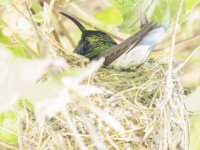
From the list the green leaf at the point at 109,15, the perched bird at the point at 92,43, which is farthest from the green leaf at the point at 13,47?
the green leaf at the point at 109,15

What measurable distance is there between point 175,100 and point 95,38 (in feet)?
0.95

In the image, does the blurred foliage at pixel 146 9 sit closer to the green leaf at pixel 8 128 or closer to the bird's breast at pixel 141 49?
the bird's breast at pixel 141 49

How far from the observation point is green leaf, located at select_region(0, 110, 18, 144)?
5.00 ft

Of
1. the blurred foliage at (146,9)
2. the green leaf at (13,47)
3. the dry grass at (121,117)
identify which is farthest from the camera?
the green leaf at (13,47)

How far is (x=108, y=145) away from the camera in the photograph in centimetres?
125

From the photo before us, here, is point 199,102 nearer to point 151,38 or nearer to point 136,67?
point 136,67

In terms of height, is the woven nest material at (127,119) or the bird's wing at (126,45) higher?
the bird's wing at (126,45)

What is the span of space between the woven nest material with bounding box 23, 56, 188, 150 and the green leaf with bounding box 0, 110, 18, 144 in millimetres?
182

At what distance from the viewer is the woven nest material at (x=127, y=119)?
1.25 meters

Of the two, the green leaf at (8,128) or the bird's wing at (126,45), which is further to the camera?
the green leaf at (8,128)

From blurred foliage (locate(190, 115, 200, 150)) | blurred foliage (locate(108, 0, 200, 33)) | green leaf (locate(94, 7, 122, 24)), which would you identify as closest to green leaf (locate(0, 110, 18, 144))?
blurred foliage (locate(108, 0, 200, 33))

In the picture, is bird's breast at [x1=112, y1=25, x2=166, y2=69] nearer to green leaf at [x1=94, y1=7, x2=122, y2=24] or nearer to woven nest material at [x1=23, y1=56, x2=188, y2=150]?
woven nest material at [x1=23, y1=56, x2=188, y2=150]

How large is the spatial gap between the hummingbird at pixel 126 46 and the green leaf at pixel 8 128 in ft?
0.85

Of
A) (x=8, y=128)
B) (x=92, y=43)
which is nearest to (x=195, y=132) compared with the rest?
(x=92, y=43)
